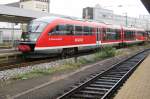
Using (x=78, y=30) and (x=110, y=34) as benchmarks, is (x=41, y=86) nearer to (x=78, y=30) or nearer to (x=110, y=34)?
(x=78, y=30)

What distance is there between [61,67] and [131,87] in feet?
23.1

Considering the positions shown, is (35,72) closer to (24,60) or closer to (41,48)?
(41,48)

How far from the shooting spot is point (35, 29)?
2009cm

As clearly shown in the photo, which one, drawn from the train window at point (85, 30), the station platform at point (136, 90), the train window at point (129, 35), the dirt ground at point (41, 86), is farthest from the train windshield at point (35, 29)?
the train window at point (129, 35)

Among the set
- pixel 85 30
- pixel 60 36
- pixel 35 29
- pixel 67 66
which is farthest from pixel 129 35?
pixel 67 66

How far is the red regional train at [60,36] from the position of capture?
19578 millimetres

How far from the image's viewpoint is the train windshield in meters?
19.6

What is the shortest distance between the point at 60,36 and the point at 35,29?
7.01ft

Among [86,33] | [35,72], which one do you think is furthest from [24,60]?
[86,33]

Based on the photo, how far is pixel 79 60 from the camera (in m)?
21.5

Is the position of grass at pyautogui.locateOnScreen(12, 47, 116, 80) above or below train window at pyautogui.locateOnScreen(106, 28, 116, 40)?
below

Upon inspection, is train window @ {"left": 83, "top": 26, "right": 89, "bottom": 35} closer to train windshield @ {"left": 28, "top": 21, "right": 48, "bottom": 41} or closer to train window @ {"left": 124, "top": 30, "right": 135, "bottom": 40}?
train windshield @ {"left": 28, "top": 21, "right": 48, "bottom": 41}

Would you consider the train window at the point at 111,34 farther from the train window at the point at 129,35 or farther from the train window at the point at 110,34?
the train window at the point at 129,35

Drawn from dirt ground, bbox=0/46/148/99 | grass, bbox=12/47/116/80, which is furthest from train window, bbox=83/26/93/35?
dirt ground, bbox=0/46/148/99
